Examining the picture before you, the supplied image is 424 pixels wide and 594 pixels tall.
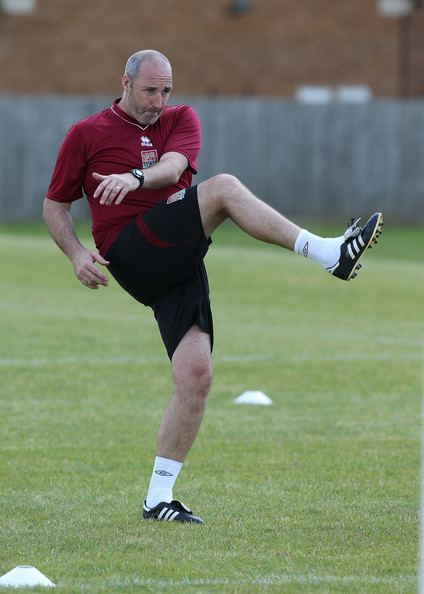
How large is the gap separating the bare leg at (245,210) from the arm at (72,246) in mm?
621

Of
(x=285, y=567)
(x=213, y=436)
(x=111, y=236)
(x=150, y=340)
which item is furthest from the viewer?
(x=150, y=340)

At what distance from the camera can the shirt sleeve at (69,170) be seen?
24.1 ft

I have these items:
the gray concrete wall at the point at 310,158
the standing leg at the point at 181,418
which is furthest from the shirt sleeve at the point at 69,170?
the gray concrete wall at the point at 310,158

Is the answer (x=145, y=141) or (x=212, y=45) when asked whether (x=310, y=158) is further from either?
(x=145, y=141)

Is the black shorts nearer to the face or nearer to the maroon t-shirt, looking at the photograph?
the maroon t-shirt

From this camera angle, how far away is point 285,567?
6199 millimetres

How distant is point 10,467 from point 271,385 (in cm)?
373

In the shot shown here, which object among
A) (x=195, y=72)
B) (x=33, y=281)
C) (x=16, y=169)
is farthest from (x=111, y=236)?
(x=195, y=72)

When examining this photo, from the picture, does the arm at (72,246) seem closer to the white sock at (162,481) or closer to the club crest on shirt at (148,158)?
the club crest on shirt at (148,158)

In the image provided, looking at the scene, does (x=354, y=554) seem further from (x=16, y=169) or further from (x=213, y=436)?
(x=16, y=169)

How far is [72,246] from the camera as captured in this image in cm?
738

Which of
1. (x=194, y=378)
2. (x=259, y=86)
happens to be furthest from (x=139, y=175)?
(x=259, y=86)

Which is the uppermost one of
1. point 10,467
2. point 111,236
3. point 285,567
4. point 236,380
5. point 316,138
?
point 111,236

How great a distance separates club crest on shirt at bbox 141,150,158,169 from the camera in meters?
7.41
